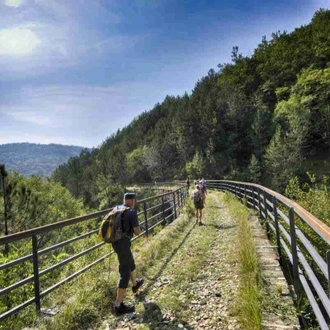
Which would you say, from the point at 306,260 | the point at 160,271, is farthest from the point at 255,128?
the point at 306,260

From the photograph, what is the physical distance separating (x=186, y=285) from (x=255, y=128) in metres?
59.0

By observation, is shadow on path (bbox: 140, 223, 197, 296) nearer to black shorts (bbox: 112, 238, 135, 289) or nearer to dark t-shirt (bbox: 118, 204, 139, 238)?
black shorts (bbox: 112, 238, 135, 289)

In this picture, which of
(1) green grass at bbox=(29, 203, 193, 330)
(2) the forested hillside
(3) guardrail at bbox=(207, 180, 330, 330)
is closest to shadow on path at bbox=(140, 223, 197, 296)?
(1) green grass at bbox=(29, 203, 193, 330)

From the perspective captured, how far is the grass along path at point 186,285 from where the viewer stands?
12.7 ft

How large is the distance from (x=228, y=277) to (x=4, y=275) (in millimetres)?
7560

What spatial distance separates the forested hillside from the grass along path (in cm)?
4299

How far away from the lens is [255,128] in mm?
60281

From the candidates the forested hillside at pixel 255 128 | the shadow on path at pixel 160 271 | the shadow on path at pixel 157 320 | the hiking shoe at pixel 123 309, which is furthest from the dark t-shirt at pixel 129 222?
the forested hillside at pixel 255 128

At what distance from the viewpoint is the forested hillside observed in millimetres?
52750

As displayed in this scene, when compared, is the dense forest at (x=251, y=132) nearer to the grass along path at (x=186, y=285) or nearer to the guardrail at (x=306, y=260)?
the grass along path at (x=186, y=285)

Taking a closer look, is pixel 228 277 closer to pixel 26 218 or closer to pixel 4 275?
pixel 4 275

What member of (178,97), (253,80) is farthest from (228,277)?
(178,97)

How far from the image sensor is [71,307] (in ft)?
13.1

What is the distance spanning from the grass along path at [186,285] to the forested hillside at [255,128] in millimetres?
42991
